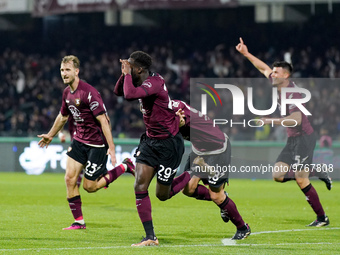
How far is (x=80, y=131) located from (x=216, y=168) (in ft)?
7.96

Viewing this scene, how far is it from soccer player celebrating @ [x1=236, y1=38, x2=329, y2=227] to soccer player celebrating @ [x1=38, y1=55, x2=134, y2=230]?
236cm

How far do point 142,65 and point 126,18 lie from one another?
948 inches

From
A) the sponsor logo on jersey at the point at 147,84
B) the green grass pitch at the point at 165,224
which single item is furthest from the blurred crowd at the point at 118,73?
the sponsor logo on jersey at the point at 147,84

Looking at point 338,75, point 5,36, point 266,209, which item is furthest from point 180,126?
point 5,36

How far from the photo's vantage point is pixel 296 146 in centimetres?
1039

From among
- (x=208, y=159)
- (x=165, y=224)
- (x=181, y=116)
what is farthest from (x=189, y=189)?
(x=165, y=224)

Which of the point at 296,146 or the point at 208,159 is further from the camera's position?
the point at 296,146

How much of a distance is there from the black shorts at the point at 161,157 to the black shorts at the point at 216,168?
0.63 m

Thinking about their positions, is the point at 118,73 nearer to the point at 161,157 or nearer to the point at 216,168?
the point at 216,168

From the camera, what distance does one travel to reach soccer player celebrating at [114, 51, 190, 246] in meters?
7.73

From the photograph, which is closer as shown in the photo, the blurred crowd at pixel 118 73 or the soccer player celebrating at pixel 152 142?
the soccer player celebrating at pixel 152 142

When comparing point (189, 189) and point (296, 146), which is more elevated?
point (296, 146)

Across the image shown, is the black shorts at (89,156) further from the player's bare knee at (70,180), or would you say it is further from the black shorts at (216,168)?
the black shorts at (216,168)

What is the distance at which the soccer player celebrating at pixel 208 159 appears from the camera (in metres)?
8.35
